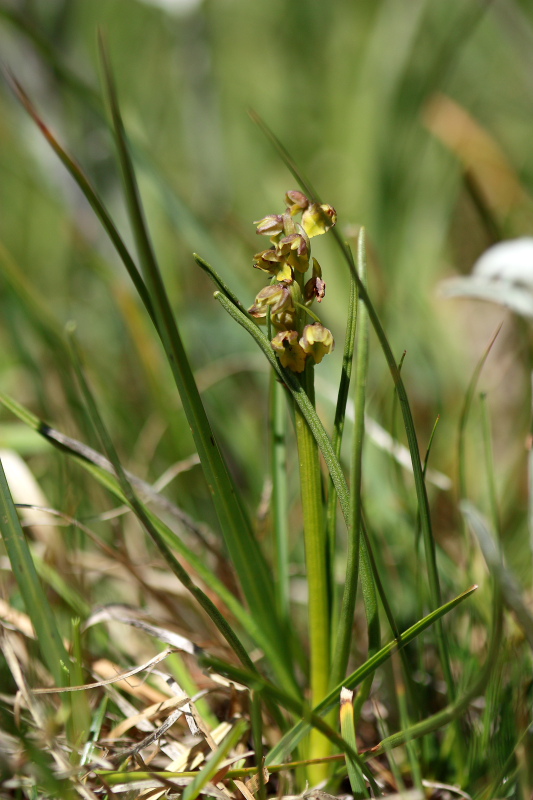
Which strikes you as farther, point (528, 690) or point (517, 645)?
point (517, 645)

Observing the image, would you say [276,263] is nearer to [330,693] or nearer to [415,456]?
[415,456]

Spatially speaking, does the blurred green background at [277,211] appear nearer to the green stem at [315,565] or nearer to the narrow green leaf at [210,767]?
the green stem at [315,565]

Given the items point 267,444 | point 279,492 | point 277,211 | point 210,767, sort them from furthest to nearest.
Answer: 1. point 277,211
2. point 267,444
3. point 279,492
4. point 210,767

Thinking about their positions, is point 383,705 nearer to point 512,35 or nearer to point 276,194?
point 276,194

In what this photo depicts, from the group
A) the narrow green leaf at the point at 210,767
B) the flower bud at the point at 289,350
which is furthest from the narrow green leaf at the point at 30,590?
the flower bud at the point at 289,350

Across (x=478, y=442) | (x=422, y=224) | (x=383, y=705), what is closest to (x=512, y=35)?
(x=422, y=224)

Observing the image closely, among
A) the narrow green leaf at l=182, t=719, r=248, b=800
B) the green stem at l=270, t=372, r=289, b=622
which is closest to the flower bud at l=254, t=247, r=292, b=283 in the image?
the green stem at l=270, t=372, r=289, b=622

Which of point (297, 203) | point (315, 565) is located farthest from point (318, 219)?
point (315, 565)
